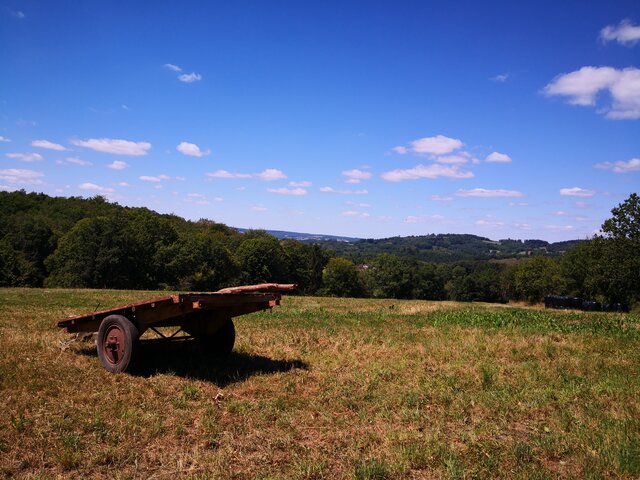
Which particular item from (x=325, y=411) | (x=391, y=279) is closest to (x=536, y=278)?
(x=391, y=279)

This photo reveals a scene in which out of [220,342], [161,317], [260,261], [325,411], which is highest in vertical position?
[161,317]

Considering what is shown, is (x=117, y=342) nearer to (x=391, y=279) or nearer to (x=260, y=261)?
(x=260, y=261)

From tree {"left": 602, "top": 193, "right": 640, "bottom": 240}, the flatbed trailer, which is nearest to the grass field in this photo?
the flatbed trailer

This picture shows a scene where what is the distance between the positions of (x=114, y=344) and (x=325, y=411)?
13.9 feet

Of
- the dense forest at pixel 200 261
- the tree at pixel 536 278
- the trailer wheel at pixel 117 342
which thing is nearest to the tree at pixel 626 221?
the dense forest at pixel 200 261

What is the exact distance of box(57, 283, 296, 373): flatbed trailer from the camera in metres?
7.71

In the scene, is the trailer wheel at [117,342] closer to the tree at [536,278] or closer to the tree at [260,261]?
the tree at [260,261]

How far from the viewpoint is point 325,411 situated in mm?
6484

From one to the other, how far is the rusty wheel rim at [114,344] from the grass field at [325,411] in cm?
29

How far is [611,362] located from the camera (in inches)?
386

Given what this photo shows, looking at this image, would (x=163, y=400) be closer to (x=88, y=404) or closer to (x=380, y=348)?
(x=88, y=404)

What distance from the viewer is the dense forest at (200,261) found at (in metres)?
48.7

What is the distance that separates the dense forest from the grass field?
146ft

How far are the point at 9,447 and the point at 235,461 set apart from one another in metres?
2.47
